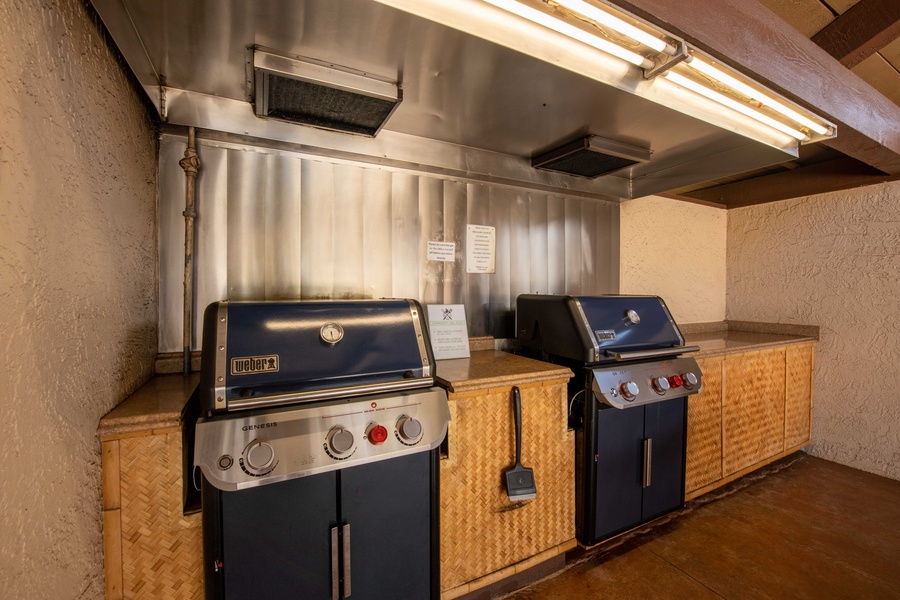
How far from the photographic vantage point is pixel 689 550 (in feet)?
6.33

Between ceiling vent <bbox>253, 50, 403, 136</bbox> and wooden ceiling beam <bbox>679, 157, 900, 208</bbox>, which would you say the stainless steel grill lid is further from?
wooden ceiling beam <bbox>679, 157, 900, 208</bbox>

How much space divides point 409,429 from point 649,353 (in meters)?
1.33

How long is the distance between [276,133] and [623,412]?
210cm

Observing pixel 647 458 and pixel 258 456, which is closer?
pixel 258 456

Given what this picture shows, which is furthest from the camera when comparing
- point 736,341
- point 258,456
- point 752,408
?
point 736,341

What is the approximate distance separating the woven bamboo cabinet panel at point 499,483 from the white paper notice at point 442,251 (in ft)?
2.93

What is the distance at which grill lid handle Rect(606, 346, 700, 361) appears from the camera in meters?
1.80

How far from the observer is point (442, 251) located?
2158 mm

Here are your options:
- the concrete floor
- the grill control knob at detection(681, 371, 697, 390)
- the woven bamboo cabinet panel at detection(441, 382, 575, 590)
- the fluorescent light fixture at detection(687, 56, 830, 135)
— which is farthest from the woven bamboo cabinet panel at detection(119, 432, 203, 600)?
the grill control knob at detection(681, 371, 697, 390)

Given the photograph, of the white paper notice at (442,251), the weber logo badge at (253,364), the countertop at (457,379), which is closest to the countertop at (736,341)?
the countertop at (457,379)

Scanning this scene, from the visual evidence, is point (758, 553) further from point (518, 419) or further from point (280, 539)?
point (280, 539)

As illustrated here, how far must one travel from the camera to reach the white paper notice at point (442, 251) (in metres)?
2.12

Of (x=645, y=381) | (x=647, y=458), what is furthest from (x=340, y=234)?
(x=647, y=458)

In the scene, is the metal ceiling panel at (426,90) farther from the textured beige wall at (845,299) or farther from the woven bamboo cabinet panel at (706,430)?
the textured beige wall at (845,299)
